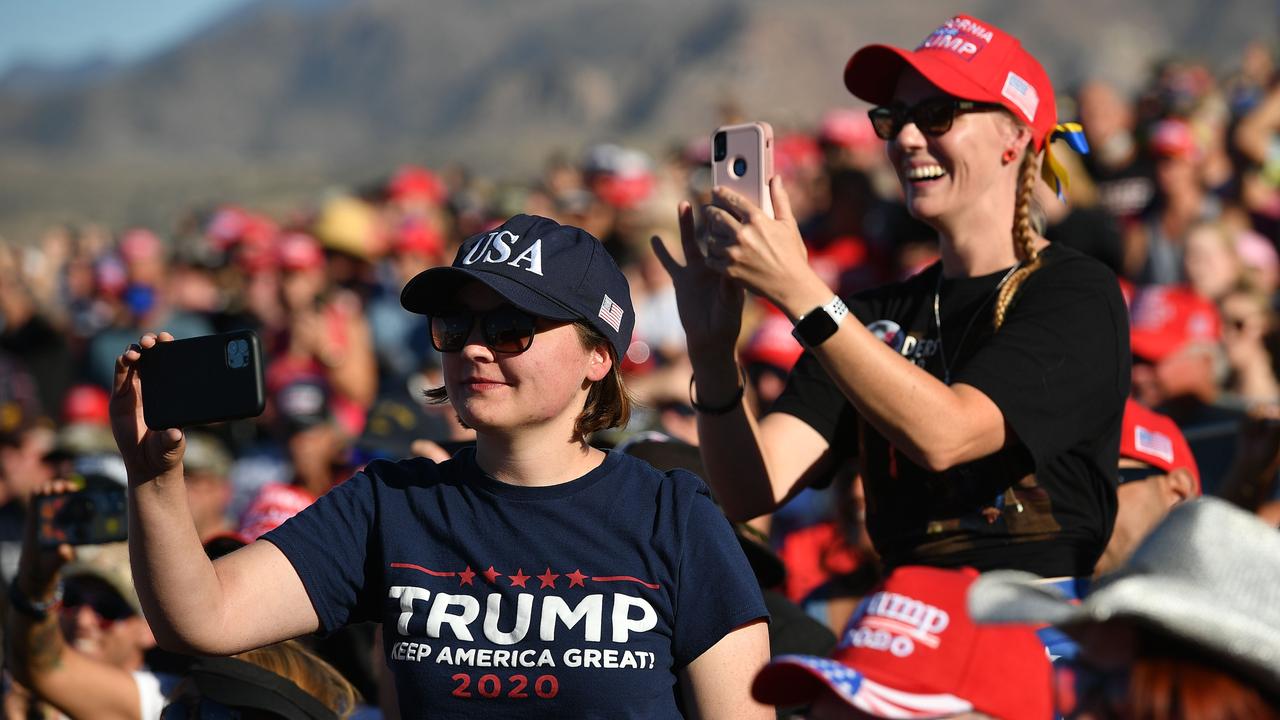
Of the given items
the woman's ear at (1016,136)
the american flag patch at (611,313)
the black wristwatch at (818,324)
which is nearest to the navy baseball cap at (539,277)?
the american flag patch at (611,313)

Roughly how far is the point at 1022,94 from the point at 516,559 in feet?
4.82

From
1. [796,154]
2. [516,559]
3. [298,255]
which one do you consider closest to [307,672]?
[516,559]

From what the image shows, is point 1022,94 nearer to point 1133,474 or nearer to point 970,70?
point 970,70

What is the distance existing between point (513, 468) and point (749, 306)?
503cm

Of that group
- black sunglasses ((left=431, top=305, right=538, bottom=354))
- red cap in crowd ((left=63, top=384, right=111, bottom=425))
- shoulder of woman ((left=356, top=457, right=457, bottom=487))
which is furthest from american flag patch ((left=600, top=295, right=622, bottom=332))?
red cap in crowd ((left=63, top=384, right=111, bottom=425))

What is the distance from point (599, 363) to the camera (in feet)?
8.78

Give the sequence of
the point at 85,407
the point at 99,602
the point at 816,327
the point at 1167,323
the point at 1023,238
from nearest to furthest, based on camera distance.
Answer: the point at 816,327 < the point at 1023,238 < the point at 99,602 < the point at 1167,323 < the point at 85,407

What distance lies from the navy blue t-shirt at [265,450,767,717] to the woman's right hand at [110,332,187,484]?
0.31m

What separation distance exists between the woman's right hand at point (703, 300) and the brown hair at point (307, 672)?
3.59 ft

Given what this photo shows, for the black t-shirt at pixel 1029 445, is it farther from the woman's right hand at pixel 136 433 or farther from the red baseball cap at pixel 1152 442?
the woman's right hand at pixel 136 433

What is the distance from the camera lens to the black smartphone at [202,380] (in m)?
2.24

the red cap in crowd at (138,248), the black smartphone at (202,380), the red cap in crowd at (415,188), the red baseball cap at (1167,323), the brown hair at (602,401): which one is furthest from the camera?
the red cap in crowd at (415,188)

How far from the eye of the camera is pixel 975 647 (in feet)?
6.57

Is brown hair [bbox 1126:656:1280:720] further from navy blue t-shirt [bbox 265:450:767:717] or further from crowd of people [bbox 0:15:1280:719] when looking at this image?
navy blue t-shirt [bbox 265:450:767:717]
